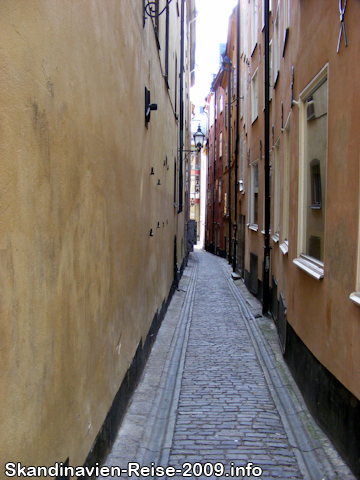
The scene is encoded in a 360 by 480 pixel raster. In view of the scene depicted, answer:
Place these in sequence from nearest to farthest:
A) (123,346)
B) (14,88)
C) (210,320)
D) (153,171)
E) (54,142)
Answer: (14,88)
(54,142)
(123,346)
(153,171)
(210,320)

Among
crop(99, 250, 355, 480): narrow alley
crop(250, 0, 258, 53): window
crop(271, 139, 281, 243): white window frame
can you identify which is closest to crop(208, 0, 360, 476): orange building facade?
crop(99, 250, 355, 480): narrow alley

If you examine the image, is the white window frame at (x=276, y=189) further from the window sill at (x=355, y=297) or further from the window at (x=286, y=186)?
the window sill at (x=355, y=297)

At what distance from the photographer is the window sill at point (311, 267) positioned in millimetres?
4812

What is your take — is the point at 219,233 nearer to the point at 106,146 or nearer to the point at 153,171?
the point at 153,171

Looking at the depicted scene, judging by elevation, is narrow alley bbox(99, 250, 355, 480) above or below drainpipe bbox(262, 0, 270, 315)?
below

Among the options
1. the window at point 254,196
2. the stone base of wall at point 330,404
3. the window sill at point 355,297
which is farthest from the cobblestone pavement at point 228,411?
the window at point 254,196

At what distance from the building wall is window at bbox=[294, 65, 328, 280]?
2.02 meters

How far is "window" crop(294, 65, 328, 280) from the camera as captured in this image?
198 inches

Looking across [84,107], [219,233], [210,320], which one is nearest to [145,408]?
[84,107]

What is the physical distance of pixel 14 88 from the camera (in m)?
1.95

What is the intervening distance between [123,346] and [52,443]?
7.59 feet

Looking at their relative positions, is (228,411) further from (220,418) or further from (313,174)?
(313,174)

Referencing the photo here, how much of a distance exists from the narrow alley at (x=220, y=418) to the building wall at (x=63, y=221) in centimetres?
59

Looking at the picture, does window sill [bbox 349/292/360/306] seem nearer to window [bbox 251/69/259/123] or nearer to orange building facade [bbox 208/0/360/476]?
orange building facade [bbox 208/0/360/476]
